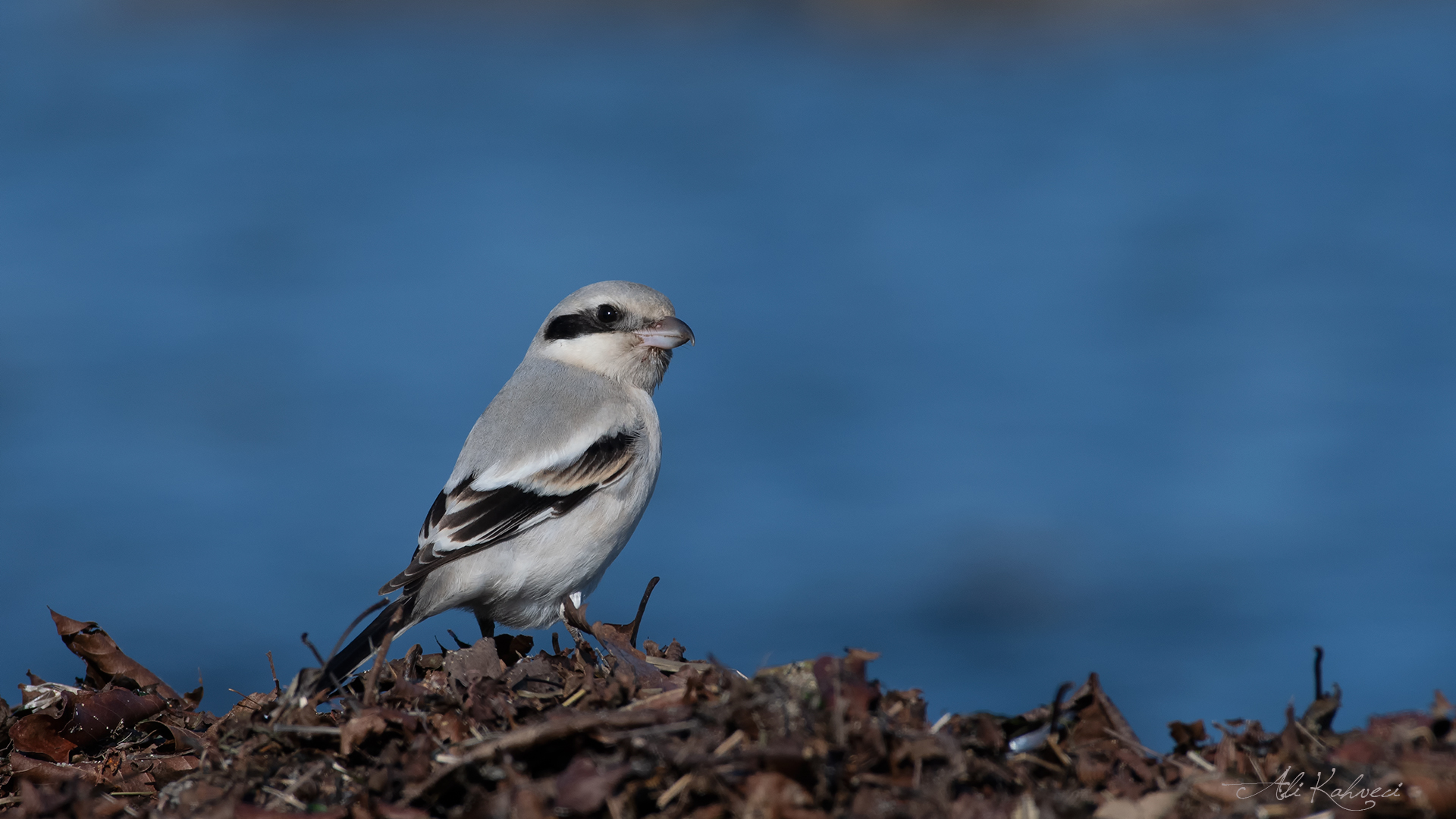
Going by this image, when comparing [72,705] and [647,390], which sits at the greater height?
[647,390]

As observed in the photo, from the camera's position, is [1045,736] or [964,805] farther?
[1045,736]

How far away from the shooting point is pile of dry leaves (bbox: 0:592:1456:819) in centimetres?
230

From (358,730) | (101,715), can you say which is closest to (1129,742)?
(358,730)

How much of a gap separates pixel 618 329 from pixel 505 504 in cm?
127

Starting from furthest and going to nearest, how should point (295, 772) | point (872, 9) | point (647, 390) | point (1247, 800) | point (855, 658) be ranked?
1. point (872, 9)
2. point (647, 390)
3. point (295, 772)
4. point (855, 658)
5. point (1247, 800)

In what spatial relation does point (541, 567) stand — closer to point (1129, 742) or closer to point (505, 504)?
point (505, 504)

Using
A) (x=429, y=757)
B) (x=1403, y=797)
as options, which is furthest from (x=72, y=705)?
(x=1403, y=797)

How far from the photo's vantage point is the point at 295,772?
279 centimetres

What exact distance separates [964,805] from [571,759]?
826 millimetres

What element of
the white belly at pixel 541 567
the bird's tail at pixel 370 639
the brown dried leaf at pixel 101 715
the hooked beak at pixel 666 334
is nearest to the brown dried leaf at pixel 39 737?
the brown dried leaf at pixel 101 715

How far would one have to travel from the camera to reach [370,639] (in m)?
4.02

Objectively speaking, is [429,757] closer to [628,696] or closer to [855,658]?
[628,696]

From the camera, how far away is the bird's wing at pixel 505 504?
4.45m

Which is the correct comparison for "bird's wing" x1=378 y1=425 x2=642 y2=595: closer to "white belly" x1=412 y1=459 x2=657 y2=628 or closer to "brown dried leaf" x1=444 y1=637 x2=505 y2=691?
"white belly" x1=412 y1=459 x2=657 y2=628
